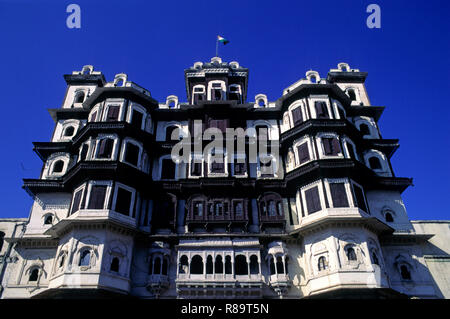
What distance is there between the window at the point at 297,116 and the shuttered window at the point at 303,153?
9.94 ft

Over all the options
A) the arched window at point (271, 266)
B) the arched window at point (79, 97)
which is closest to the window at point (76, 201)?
the arched window at point (79, 97)

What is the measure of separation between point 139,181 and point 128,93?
1020 centimetres

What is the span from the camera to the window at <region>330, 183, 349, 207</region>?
28.0 metres

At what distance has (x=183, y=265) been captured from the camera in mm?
27938

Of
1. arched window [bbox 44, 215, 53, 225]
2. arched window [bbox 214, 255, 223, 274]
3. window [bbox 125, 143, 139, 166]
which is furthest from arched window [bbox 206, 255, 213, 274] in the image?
arched window [bbox 44, 215, 53, 225]

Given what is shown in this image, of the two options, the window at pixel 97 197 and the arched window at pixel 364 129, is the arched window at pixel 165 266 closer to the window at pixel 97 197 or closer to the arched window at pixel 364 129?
the window at pixel 97 197

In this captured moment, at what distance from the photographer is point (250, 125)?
36.5 m

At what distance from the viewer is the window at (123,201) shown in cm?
2854

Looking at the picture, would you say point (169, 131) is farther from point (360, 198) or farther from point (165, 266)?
point (360, 198)

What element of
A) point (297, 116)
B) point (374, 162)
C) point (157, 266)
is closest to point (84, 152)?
point (157, 266)

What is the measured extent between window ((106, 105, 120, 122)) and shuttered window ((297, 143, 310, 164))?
18392mm

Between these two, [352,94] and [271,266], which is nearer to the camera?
[271,266]

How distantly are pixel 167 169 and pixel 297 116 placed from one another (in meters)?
14.5
